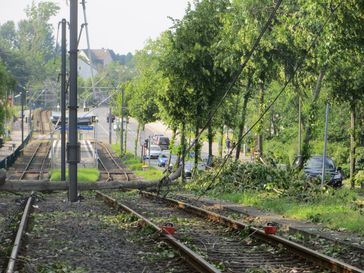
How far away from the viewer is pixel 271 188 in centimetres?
2667

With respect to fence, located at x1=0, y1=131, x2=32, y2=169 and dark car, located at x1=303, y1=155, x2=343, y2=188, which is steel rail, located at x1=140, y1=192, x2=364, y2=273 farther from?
fence, located at x1=0, y1=131, x2=32, y2=169

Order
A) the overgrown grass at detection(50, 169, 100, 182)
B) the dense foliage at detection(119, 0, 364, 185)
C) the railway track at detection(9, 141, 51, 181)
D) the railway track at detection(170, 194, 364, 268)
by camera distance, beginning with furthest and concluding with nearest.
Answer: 1. the railway track at detection(9, 141, 51, 181)
2. the overgrown grass at detection(50, 169, 100, 182)
3. the dense foliage at detection(119, 0, 364, 185)
4. the railway track at detection(170, 194, 364, 268)

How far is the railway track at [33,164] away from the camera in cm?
5284

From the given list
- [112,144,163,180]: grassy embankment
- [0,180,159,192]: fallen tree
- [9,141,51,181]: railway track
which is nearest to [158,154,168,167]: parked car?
[112,144,163,180]: grassy embankment

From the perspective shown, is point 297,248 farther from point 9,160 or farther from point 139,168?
point 9,160

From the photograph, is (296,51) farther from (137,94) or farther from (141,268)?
(137,94)

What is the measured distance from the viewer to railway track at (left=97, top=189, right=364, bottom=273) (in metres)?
10.4

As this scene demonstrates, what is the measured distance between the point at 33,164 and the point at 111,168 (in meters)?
7.56

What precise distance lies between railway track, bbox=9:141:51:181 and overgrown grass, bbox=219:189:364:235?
2497 cm

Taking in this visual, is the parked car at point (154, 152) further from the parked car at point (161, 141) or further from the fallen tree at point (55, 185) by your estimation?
the fallen tree at point (55, 185)

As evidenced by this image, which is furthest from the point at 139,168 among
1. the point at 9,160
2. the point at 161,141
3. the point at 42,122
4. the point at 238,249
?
the point at 42,122

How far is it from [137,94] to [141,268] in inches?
2461

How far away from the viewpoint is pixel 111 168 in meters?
66.2

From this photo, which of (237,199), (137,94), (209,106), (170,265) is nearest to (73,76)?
(237,199)
